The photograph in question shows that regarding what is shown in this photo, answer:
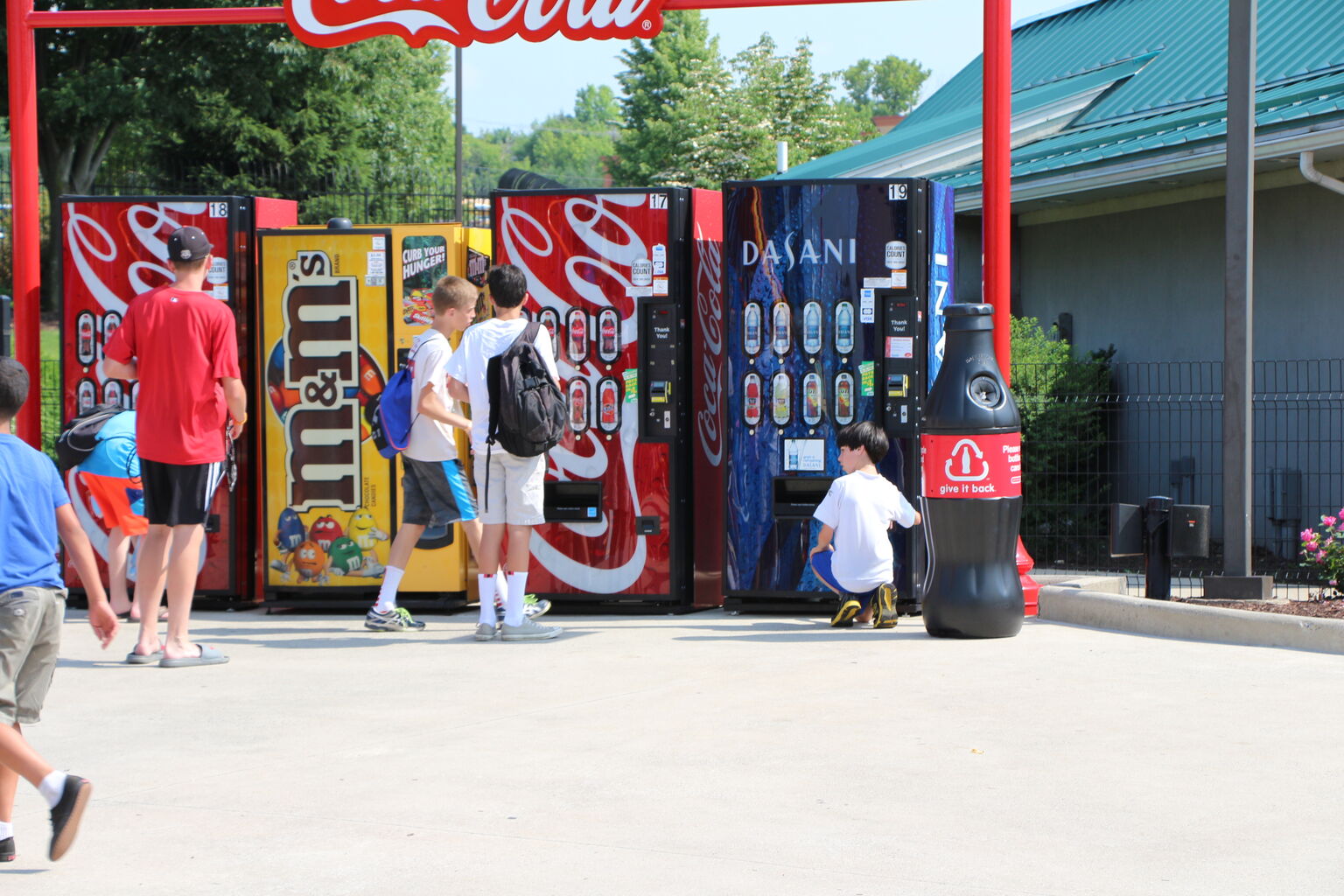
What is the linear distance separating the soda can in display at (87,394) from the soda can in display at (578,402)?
2954 millimetres

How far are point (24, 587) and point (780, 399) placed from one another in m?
5.47

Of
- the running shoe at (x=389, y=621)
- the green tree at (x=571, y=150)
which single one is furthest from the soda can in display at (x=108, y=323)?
the green tree at (x=571, y=150)

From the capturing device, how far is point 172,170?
114ft

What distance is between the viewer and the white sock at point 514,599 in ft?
27.4

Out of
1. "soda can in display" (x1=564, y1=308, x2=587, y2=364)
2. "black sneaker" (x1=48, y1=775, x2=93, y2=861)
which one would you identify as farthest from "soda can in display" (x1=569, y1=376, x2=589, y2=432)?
"black sneaker" (x1=48, y1=775, x2=93, y2=861)

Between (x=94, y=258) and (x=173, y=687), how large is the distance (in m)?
3.69

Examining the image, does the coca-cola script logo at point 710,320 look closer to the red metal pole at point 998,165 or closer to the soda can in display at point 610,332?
the soda can in display at point 610,332

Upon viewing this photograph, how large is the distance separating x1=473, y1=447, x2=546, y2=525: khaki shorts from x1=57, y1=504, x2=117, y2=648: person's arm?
11.4 feet

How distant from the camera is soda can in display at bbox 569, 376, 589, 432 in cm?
954

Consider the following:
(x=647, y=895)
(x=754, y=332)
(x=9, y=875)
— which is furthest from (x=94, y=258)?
(x=647, y=895)

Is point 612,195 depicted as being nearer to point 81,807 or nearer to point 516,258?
point 516,258

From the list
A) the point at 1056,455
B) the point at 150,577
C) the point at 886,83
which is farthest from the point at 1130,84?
the point at 886,83

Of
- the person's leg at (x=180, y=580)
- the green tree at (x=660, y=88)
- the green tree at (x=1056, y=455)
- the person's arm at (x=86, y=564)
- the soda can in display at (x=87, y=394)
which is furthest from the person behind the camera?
the green tree at (x=660, y=88)

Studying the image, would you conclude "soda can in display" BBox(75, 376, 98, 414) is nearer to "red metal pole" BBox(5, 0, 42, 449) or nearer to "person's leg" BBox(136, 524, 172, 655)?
"red metal pole" BBox(5, 0, 42, 449)
